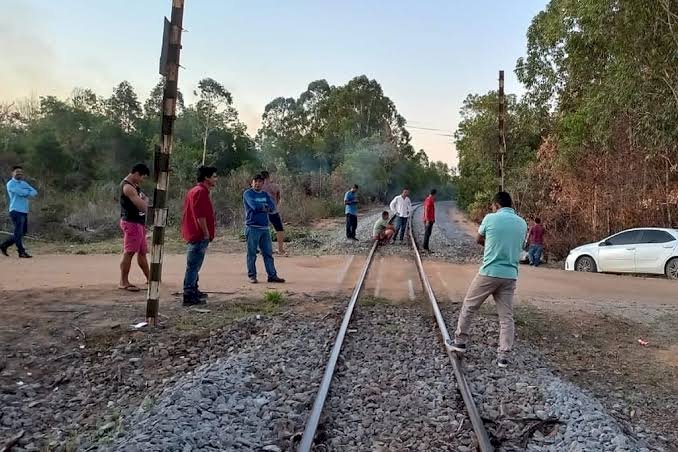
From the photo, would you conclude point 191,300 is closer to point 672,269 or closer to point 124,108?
point 672,269

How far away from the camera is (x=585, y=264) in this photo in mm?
15633

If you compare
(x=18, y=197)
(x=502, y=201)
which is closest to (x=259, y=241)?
(x=502, y=201)

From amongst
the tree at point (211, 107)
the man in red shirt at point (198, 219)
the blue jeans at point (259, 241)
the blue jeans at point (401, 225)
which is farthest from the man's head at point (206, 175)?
the tree at point (211, 107)

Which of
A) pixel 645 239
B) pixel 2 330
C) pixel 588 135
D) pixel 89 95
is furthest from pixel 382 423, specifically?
pixel 89 95

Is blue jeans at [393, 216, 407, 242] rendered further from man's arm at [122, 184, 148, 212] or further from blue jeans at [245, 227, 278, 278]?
man's arm at [122, 184, 148, 212]

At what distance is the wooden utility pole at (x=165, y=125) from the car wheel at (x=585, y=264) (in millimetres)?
12608

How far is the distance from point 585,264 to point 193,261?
38.9 ft

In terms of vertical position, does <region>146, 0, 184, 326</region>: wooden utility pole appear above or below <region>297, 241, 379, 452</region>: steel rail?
above

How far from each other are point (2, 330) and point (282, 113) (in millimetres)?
71407

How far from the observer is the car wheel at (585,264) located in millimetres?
15451

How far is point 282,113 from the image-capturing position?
2982 inches

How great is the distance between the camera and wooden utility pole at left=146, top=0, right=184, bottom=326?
6.37m

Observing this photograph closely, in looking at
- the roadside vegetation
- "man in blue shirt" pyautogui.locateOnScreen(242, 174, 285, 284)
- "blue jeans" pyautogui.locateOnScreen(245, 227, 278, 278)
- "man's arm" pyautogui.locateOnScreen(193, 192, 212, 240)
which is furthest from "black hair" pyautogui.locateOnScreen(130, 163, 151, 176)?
the roadside vegetation

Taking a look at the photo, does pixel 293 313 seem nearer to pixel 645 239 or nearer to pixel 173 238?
pixel 645 239
